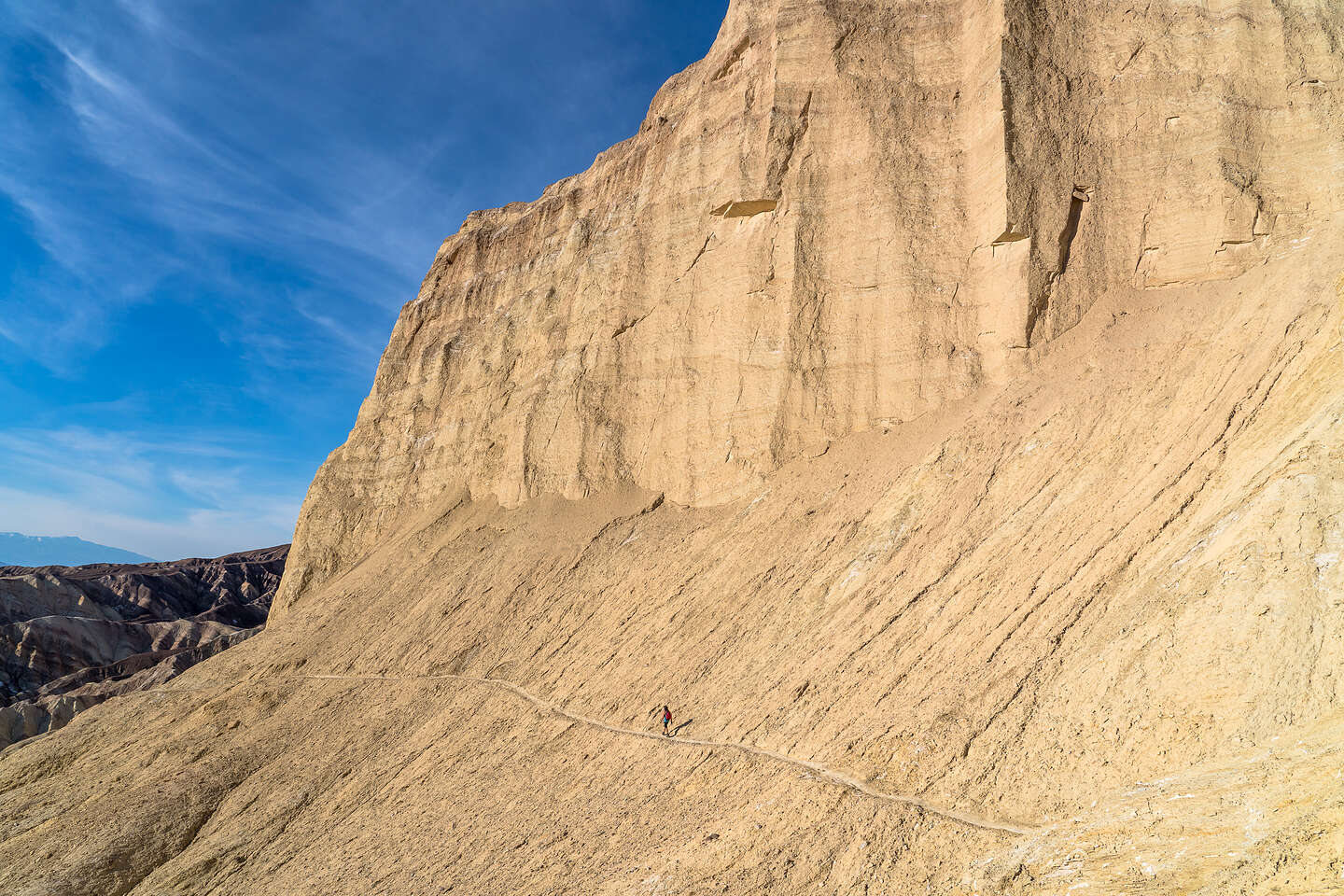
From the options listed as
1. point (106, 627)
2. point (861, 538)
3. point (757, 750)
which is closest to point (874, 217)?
point (861, 538)

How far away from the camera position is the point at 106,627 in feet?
176

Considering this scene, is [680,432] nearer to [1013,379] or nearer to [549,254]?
[1013,379]

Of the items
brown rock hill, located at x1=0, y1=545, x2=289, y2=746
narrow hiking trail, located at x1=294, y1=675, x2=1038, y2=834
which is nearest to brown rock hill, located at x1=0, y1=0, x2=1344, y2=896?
narrow hiking trail, located at x1=294, y1=675, x2=1038, y2=834

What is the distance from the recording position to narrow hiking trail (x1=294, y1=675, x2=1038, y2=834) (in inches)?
349

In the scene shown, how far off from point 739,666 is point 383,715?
10.1 meters

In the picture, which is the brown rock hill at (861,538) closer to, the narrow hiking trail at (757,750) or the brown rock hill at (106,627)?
the narrow hiking trail at (757,750)

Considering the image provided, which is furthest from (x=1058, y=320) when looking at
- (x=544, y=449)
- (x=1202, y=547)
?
(x=544, y=449)

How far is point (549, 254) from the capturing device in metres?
30.6

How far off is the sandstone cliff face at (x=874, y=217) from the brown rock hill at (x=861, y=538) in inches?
3.8

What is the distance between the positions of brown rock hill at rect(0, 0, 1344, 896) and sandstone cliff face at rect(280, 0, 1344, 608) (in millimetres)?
98

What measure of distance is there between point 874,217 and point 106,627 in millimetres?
54065

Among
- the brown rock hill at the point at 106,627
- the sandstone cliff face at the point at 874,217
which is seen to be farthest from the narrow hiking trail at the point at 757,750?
the brown rock hill at the point at 106,627

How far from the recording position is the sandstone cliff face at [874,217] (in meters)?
17.3

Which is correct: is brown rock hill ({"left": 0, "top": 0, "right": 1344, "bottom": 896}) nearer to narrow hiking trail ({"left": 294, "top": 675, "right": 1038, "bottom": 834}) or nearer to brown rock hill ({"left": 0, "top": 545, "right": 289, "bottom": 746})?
narrow hiking trail ({"left": 294, "top": 675, "right": 1038, "bottom": 834})
